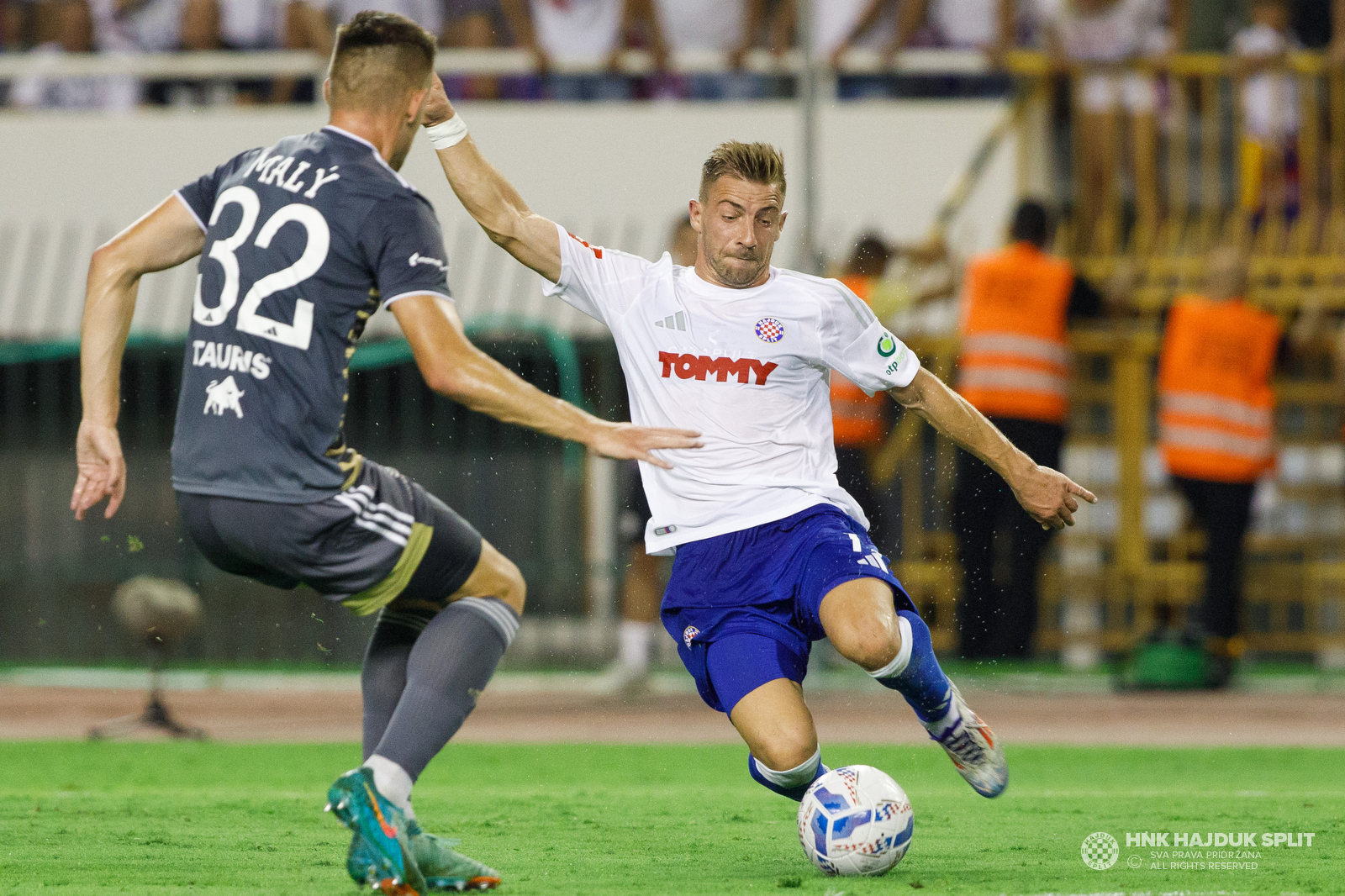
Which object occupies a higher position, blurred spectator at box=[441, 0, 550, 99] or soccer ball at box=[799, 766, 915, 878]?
blurred spectator at box=[441, 0, 550, 99]

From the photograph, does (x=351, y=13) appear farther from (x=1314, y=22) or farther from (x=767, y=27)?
(x=1314, y=22)

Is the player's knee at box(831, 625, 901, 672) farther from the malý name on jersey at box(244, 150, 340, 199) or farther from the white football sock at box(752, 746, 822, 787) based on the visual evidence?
the malý name on jersey at box(244, 150, 340, 199)

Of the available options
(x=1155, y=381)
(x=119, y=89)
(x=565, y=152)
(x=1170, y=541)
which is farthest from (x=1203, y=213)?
(x=119, y=89)

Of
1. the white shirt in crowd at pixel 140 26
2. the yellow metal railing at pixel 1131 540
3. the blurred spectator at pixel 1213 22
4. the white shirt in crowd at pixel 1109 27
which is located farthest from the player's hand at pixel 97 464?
the blurred spectator at pixel 1213 22

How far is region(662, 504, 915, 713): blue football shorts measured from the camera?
16.1ft

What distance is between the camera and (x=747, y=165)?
5.00m

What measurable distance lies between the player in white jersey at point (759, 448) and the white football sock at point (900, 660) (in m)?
0.03

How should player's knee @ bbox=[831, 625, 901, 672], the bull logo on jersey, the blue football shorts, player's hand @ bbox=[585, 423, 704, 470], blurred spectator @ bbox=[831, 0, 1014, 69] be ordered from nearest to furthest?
1. player's hand @ bbox=[585, 423, 704, 470]
2. the bull logo on jersey
3. player's knee @ bbox=[831, 625, 901, 672]
4. the blue football shorts
5. blurred spectator @ bbox=[831, 0, 1014, 69]

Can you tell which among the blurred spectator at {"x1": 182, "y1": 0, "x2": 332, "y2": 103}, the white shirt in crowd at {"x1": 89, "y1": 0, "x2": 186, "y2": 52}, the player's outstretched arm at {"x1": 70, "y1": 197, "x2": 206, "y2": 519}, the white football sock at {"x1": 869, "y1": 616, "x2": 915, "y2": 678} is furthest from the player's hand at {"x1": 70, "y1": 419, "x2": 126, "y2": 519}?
the white shirt in crowd at {"x1": 89, "y1": 0, "x2": 186, "y2": 52}

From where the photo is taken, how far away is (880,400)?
10516 mm

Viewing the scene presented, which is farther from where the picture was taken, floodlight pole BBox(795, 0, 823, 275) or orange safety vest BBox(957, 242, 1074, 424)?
orange safety vest BBox(957, 242, 1074, 424)

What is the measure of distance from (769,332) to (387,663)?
4.52 ft

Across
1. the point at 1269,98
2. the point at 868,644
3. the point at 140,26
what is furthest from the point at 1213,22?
the point at 868,644

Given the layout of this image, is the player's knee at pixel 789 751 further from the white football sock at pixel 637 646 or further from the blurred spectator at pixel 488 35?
the blurred spectator at pixel 488 35
